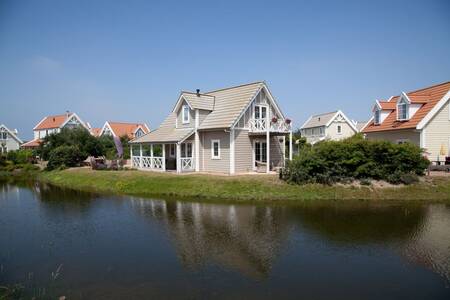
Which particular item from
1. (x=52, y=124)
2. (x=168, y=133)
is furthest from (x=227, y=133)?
(x=52, y=124)

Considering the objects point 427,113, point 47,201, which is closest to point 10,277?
point 47,201

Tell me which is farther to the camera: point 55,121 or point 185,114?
point 55,121

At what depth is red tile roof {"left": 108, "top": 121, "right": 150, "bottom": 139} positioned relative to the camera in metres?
66.4

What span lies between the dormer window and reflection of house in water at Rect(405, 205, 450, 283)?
1434 cm

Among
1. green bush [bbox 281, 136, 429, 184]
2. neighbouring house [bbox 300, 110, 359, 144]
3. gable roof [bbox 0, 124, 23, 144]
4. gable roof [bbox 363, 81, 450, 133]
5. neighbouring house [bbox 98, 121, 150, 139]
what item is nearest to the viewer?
green bush [bbox 281, 136, 429, 184]

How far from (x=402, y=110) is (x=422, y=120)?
3199mm

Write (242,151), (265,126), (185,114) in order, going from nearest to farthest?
(242,151)
(265,126)
(185,114)

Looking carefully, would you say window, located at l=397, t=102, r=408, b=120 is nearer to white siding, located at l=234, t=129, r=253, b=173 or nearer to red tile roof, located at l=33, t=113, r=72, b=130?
Result: white siding, located at l=234, t=129, r=253, b=173

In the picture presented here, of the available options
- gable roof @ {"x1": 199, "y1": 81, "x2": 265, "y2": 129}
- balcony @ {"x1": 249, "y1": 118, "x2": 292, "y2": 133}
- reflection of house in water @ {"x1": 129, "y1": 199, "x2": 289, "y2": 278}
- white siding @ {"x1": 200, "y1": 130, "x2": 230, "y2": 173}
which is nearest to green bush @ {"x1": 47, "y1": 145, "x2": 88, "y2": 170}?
white siding @ {"x1": 200, "y1": 130, "x2": 230, "y2": 173}

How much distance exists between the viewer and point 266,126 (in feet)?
81.8

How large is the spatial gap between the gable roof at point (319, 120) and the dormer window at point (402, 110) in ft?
83.8

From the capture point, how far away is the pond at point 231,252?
8055 mm

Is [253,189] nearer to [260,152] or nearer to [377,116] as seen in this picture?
[260,152]

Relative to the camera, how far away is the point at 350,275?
28.7ft
